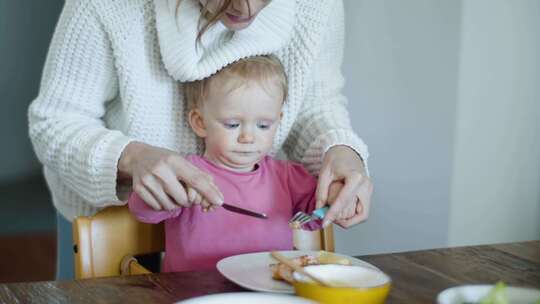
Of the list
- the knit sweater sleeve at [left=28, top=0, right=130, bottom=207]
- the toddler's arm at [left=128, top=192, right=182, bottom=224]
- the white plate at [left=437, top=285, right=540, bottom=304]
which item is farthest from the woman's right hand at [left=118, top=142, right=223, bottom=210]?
the white plate at [left=437, top=285, right=540, bottom=304]

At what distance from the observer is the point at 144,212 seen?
→ 112cm

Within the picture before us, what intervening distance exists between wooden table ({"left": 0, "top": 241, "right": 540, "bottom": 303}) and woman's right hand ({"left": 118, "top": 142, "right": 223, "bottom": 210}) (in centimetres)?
12

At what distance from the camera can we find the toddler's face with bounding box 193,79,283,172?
48.0 inches

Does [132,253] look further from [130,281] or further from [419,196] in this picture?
[419,196]

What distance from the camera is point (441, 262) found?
1.05m

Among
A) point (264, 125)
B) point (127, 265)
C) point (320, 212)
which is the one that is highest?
point (264, 125)

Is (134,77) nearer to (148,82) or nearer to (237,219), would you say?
(148,82)

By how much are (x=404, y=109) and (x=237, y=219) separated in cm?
70

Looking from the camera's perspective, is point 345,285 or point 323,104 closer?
point 345,285

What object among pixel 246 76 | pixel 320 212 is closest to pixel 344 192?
pixel 320 212

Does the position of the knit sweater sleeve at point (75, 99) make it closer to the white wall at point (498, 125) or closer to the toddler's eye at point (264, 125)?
the toddler's eye at point (264, 125)

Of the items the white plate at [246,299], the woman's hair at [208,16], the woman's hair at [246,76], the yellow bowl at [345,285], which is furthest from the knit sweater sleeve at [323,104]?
the white plate at [246,299]

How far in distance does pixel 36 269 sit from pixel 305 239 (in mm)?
1840

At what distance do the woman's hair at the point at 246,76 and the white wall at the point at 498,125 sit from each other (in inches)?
21.8
